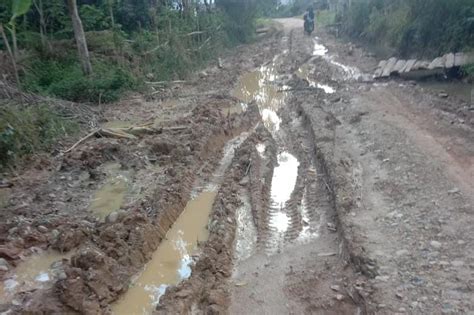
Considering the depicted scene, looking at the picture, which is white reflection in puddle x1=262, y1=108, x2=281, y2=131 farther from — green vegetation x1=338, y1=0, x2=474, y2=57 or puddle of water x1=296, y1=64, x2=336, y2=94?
green vegetation x1=338, y1=0, x2=474, y2=57

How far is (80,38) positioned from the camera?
1317cm

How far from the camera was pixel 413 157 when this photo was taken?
8.12 metres

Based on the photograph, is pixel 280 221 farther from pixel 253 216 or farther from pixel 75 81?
pixel 75 81

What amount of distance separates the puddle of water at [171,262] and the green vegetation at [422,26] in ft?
33.5

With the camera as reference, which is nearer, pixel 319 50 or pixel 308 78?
pixel 308 78

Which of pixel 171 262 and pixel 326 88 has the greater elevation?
pixel 326 88

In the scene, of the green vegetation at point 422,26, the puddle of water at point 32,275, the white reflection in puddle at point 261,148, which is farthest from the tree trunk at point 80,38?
the green vegetation at point 422,26

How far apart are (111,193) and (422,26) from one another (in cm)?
1298

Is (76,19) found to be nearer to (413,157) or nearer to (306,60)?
(413,157)

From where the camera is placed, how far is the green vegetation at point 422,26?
43.3 ft

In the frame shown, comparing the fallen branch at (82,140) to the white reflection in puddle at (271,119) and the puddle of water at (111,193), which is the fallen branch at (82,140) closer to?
the puddle of water at (111,193)

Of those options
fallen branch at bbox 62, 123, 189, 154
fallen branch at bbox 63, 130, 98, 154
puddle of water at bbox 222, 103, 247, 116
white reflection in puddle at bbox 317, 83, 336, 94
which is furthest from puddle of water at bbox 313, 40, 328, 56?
fallen branch at bbox 63, 130, 98, 154

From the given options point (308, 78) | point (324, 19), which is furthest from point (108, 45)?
point (324, 19)

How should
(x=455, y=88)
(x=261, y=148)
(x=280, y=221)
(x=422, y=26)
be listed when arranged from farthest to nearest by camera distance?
(x=422, y=26) → (x=455, y=88) → (x=261, y=148) → (x=280, y=221)
